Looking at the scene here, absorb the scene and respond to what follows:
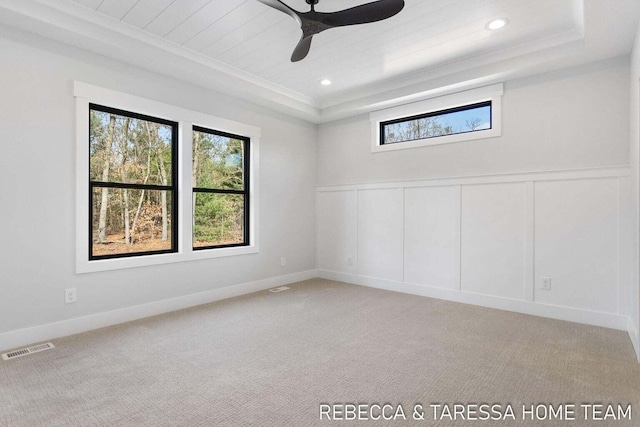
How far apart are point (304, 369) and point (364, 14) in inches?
95.8

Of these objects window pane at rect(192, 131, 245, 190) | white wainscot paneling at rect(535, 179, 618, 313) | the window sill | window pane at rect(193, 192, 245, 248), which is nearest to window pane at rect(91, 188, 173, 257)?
the window sill

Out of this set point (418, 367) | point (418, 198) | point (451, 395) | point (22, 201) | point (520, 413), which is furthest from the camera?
point (418, 198)

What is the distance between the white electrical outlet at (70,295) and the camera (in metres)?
2.90

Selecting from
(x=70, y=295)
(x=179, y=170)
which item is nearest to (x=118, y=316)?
(x=70, y=295)

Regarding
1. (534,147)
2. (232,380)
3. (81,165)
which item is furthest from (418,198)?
(81,165)

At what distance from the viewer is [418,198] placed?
4.30m

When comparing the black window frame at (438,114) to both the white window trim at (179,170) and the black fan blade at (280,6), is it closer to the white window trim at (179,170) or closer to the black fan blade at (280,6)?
the white window trim at (179,170)

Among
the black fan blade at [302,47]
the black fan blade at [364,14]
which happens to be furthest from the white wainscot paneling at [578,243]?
the black fan blade at [302,47]

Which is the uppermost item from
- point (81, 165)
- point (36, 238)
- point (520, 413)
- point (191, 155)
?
point (191, 155)

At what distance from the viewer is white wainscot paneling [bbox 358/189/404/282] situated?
4.49 meters

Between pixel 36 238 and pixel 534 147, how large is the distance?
4.72 metres

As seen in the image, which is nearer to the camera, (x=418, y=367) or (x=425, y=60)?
(x=418, y=367)

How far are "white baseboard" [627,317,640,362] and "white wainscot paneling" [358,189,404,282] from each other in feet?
7.34

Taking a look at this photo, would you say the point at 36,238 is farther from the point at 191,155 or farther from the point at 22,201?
the point at 191,155
